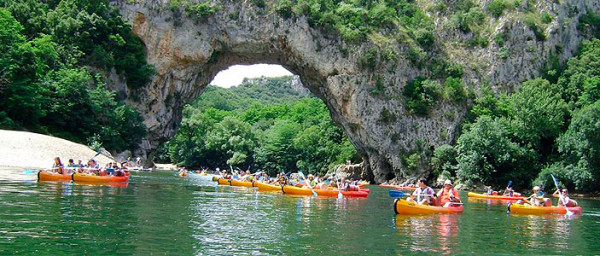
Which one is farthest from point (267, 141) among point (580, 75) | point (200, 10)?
point (580, 75)

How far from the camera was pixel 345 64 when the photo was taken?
4866 centimetres

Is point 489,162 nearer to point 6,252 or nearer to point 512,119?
point 512,119

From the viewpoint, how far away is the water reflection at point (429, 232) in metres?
12.6

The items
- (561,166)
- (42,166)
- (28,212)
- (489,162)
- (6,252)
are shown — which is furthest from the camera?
(489,162)

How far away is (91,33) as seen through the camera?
45156 mm

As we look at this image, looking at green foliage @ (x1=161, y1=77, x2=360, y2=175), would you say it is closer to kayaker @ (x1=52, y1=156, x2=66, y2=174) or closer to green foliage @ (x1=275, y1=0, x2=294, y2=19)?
green foliage @ (x1=275, y1=0, x2=294, y2=19)

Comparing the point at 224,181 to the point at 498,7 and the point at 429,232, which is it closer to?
the point at 429,232

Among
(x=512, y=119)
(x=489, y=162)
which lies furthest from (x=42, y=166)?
(x=512, y=119)

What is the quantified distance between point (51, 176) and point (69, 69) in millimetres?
18888

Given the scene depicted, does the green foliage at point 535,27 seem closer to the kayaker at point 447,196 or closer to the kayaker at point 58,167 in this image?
the kayaker at point 447,196

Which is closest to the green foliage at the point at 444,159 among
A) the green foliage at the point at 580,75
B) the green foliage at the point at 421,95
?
the green foliage at the point at 421,95

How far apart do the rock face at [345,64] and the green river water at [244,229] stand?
88.1 feet

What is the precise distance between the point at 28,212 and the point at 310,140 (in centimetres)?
5227

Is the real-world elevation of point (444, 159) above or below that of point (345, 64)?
below
